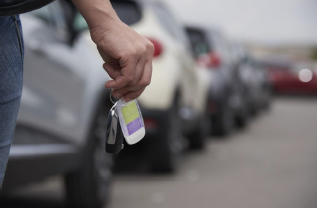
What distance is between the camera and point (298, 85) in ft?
87.8

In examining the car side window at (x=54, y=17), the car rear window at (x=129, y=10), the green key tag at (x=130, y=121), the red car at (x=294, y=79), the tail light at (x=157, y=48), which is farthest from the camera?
the red car at (x=294, y=79)

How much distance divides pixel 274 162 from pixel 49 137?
4.68 meters

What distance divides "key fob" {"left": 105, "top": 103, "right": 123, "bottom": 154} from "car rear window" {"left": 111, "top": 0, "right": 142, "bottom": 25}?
4742mm

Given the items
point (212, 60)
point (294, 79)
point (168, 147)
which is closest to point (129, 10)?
point (168, 147)

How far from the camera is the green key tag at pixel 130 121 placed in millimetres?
2047

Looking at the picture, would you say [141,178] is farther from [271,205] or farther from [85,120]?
[85,120]

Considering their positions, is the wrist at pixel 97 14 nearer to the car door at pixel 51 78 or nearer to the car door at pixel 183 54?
the car door at pixel 51 78

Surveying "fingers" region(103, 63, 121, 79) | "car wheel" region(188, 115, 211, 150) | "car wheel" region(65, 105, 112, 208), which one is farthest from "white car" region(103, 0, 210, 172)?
"fingers" region(103, 63, 121, 79)

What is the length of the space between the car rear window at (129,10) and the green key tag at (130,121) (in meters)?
4.72

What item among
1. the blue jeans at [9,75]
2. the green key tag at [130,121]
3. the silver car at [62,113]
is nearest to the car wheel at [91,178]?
the silver car at [62,113]

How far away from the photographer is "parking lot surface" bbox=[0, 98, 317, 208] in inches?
215

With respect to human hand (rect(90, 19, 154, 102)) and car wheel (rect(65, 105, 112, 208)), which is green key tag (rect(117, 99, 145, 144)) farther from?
car wheel (rect(65, 105, 112, 208))

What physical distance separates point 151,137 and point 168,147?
7.3 inches

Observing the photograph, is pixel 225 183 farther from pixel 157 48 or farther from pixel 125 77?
pixel 125 77
